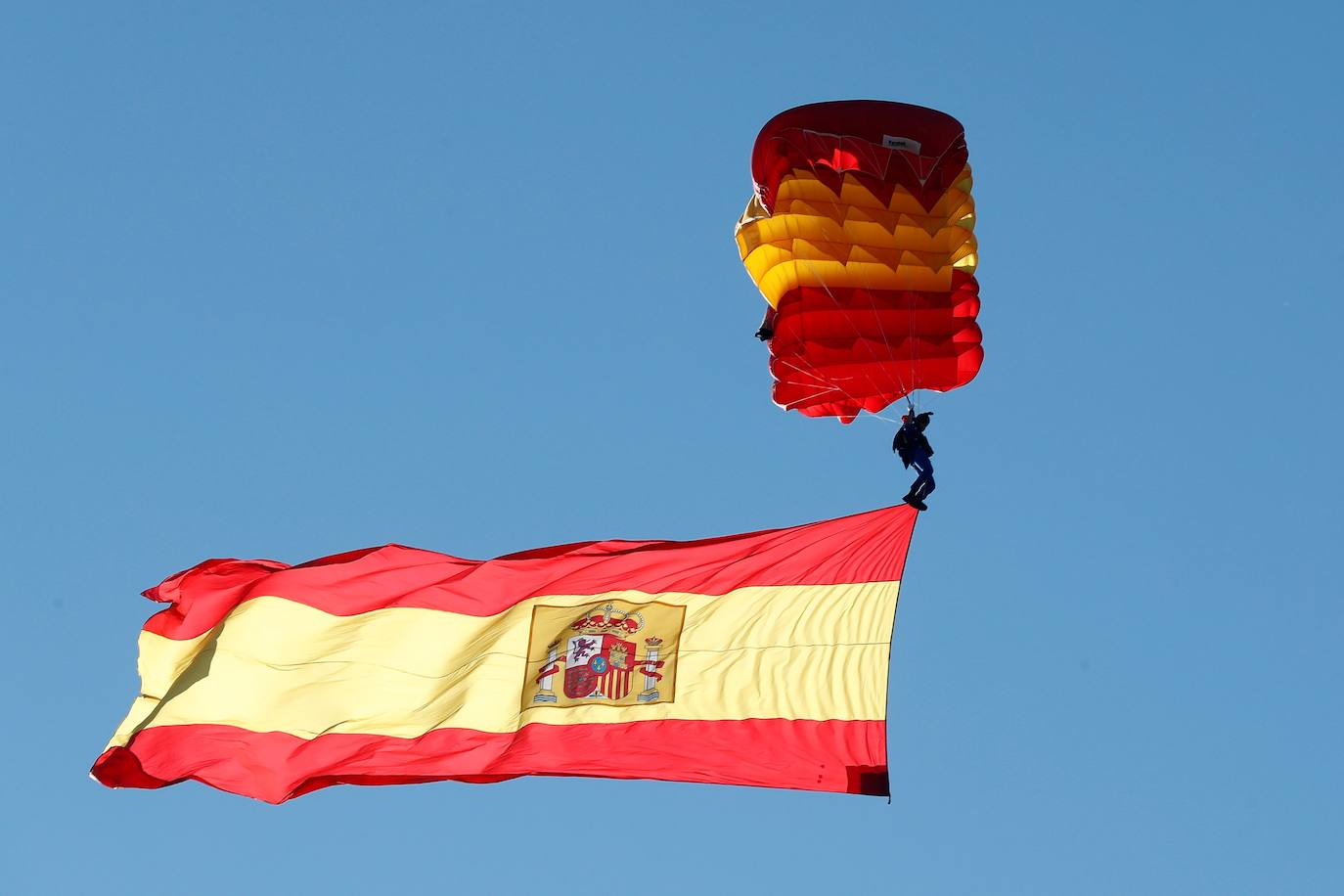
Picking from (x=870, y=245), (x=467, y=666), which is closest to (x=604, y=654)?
(x=467, y=666)

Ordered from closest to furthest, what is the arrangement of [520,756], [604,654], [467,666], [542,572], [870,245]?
[520,756]
[604,654]
[467,666]
[542,572]
[870,245]

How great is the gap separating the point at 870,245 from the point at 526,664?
4852 millimetres

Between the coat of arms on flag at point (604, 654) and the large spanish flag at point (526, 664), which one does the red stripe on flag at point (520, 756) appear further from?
the coat of arms on flag at point (604, 654)

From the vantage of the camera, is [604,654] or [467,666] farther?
[467,666]

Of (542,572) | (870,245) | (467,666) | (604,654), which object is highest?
(870,245)

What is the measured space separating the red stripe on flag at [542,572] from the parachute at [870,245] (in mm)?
2107

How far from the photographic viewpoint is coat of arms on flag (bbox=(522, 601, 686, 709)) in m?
21.6

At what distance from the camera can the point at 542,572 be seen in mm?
22281

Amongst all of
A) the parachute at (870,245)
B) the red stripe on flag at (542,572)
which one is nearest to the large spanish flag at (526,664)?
the red stripe on flag at (542,572)

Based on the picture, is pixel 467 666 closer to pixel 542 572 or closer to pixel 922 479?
pixel 542 572

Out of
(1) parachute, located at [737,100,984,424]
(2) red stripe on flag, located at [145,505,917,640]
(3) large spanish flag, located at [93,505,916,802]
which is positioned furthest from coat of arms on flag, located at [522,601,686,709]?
(1) parachute, located at [737,100,984,424]

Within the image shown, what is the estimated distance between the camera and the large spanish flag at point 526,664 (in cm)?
2094

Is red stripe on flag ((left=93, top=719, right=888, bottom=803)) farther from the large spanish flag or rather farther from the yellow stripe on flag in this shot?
the yellow stripe on flag

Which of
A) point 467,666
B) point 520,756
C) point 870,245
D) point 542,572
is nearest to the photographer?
point 520,756
